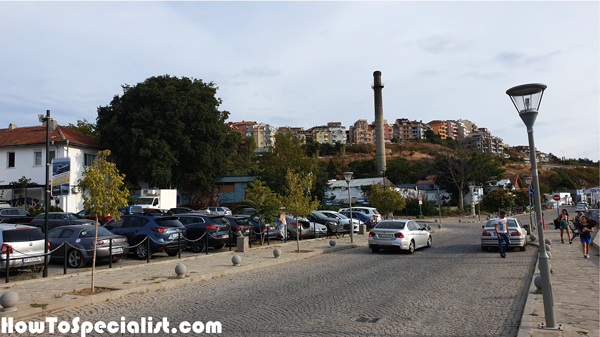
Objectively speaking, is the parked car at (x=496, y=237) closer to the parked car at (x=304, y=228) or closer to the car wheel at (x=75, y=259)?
the parked car at (x=304, y=228)

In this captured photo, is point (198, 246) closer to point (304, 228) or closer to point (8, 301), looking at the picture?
point (304, 228)

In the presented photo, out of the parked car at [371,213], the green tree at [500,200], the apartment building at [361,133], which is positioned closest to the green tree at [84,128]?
the parked car at [371,213]

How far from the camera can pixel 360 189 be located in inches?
2151

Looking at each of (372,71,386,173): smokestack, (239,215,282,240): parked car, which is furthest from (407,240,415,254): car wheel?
(372,71,386,173): smokestack

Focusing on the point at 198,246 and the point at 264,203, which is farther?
the point at 264,203

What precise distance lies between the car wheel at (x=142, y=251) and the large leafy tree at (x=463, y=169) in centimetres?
5124

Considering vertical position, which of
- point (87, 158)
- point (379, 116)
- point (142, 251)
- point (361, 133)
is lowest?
point (142, 251)

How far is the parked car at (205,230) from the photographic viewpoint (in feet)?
59.0

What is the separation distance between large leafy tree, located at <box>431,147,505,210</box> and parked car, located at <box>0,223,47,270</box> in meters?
55.3

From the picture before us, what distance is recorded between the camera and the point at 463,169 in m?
58.7

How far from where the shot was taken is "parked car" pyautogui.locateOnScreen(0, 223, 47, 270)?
11211 mm

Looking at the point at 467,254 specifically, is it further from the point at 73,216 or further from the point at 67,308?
the point at 73,216

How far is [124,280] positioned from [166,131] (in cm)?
3475

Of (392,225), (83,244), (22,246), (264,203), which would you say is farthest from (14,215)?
(392,225)
